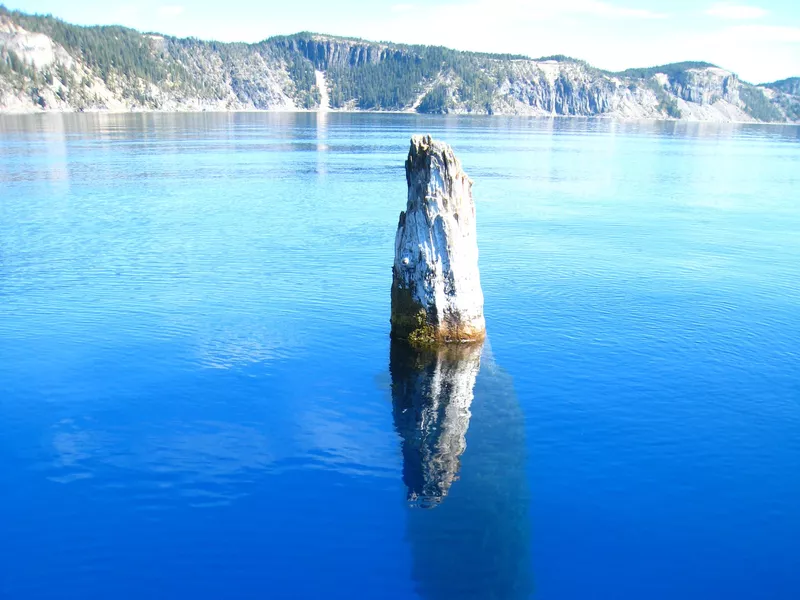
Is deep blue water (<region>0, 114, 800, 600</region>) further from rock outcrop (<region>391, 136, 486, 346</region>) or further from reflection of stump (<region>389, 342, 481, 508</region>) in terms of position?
rock outcrop (<region>391, 136, 486, 346</region>)

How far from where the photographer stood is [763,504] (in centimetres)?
2005

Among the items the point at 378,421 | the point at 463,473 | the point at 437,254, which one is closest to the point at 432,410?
the point at 378,421

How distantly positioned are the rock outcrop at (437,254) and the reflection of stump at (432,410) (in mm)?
1147

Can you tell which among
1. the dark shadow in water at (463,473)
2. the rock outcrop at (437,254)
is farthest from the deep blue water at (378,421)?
the rock outcrop at (437,254)

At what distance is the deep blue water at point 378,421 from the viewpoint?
683 inches

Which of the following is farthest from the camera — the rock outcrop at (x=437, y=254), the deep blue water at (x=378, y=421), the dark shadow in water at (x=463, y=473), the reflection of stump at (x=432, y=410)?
the rock outcrop at (x=437, y=254)

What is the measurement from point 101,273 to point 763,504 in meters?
36.2

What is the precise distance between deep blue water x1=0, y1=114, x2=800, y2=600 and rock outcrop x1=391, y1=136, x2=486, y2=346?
5.78ft

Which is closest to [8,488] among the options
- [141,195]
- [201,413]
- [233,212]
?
[201,413]

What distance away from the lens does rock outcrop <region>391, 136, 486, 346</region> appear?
30.5 meters

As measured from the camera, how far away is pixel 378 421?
80.9ft

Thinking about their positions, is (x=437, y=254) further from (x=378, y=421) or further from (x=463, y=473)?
(x=463, y=473)

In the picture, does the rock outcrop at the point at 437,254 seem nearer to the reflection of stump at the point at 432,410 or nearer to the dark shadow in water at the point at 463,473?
the reflection of stump at the point at 432,410

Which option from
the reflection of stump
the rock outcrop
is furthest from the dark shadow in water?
the rock outcrop
